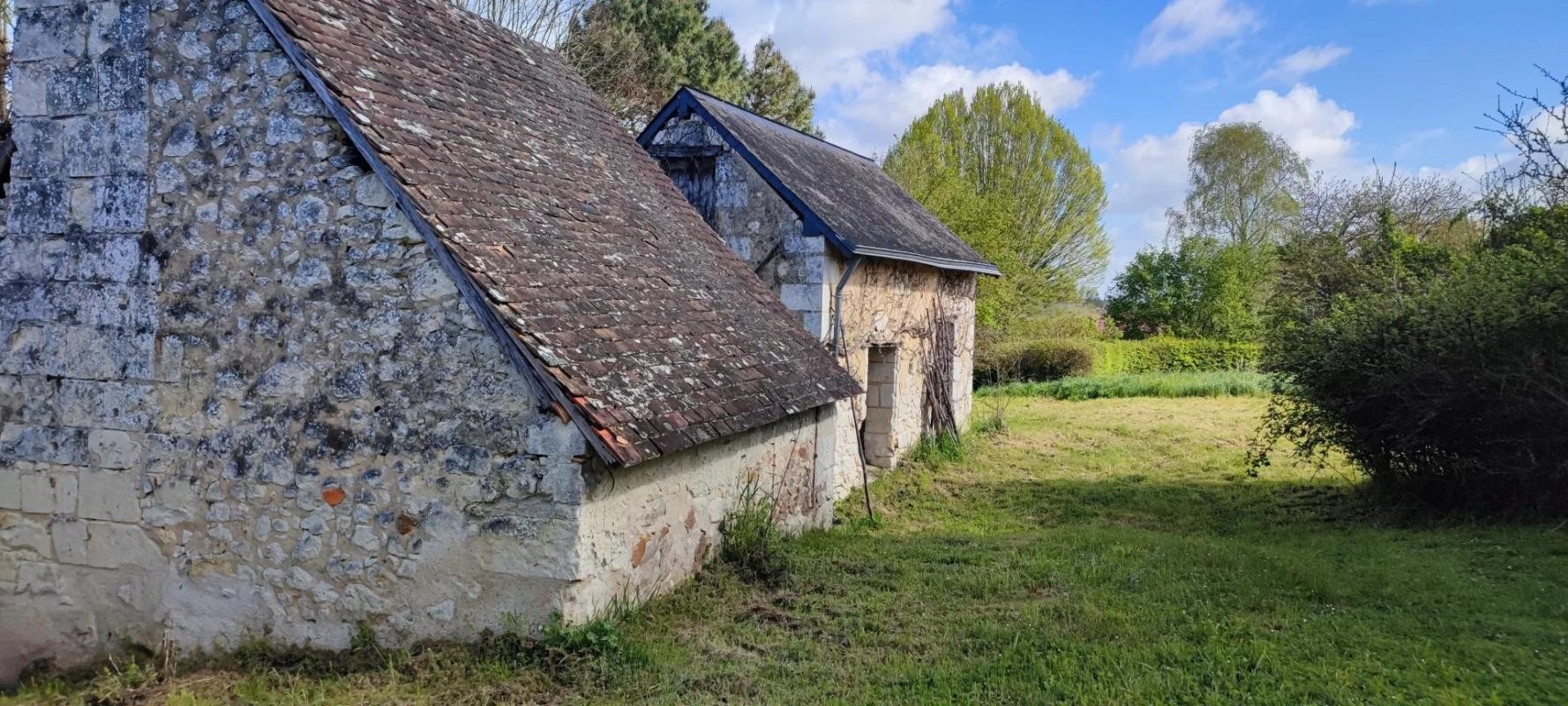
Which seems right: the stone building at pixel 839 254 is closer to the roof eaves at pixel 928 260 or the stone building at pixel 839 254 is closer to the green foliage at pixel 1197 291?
the roof eaves at pixel 928 260

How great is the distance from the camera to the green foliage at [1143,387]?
68.8 ft

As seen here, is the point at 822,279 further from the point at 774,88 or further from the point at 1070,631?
the point at 774,88

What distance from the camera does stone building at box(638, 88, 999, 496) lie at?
1052 cm

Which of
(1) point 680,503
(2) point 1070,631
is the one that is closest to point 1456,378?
(2) point 1070,631

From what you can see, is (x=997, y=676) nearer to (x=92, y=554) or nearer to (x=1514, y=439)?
(x=92, y=554)

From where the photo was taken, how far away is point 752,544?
270 inches

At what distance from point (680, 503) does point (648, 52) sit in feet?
59.4

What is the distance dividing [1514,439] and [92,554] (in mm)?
11171

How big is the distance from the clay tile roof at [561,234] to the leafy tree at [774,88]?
19.2 meters

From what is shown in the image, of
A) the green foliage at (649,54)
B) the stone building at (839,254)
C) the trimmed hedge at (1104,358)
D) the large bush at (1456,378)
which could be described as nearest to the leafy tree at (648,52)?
the green foliage at (649,54)

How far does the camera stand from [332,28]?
20.0 ft

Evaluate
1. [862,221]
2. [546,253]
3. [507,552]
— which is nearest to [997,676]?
[507,552]

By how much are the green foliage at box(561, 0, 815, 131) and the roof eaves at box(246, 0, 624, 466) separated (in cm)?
1403

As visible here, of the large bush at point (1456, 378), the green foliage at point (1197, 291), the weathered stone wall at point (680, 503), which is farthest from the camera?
the green foliage at point (1197, 291)
